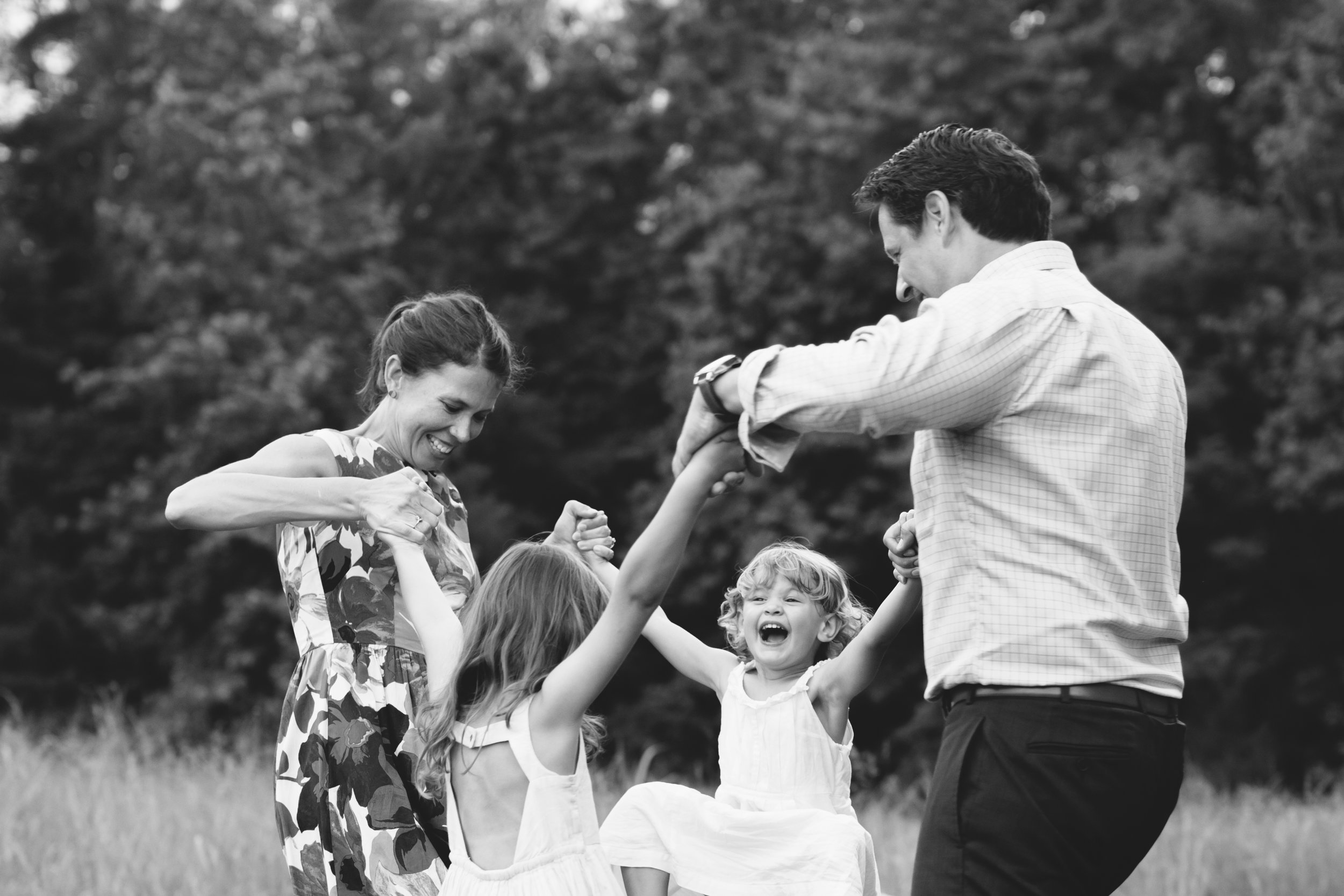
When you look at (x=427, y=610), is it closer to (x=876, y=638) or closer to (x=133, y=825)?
(x=876, y=638)

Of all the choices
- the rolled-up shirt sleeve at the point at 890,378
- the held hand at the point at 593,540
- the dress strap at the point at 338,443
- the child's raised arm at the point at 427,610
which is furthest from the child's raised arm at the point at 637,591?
the dress strap at the point at 338,443

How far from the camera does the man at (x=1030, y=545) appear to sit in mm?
2359

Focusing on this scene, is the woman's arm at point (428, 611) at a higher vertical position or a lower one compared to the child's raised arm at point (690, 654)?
higher

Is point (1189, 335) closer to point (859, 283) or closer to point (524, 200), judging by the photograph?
point (859, 283)

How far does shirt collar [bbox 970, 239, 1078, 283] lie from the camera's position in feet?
8.48

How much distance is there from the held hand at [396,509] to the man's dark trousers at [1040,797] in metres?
1.30

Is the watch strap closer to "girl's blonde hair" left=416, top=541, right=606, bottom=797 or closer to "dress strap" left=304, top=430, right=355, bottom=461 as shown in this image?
"girl's blonde hair" left=416, top=541, right=606, bottom=797

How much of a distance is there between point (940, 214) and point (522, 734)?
1.28 meters

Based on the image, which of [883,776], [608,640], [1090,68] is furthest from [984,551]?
[1090,68]

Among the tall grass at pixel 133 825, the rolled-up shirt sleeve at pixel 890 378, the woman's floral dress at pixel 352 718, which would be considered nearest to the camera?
the rolled-up shirt sleeve at pixel 890 378

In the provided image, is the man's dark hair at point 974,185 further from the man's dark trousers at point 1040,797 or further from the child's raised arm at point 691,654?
the child's raised arm at point 691,654

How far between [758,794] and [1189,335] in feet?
48.8

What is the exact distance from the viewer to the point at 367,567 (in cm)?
348

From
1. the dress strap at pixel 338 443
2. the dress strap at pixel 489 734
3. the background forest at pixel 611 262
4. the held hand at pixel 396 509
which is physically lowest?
the dress strap at pixel 489 734
